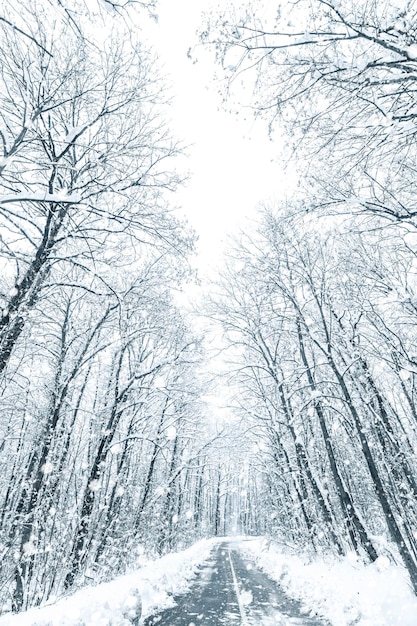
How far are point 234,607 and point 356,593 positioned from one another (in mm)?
2668

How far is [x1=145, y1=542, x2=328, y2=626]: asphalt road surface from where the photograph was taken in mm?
5844

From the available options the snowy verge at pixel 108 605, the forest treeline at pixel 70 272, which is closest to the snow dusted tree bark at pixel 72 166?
the forest treeline at pixel 70 272

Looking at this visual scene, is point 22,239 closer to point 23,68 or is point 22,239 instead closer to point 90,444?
point 23,68

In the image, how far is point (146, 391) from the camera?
36.6ft

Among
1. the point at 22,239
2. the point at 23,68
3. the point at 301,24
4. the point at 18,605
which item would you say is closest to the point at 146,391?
the point at 18,605

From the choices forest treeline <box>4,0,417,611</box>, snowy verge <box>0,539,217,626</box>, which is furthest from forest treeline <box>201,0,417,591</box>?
snowy verge <box>0,539,217,626</box>

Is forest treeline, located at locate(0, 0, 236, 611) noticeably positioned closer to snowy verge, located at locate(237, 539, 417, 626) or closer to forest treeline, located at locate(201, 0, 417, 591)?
forest treeline, located at locate(201, 0, 417, 591)

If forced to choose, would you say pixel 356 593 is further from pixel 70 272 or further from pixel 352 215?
pixel 70 272

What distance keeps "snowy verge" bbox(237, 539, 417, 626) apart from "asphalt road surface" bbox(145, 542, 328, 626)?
0.40m

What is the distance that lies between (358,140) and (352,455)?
14.1 m

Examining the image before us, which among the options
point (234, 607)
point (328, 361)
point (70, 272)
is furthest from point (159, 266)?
point (234, 607)

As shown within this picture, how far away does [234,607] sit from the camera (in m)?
7.16

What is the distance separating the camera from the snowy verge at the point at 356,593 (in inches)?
196

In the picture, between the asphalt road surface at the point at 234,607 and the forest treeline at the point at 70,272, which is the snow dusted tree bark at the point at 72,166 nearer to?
the forest treeline at the point at 70,272
